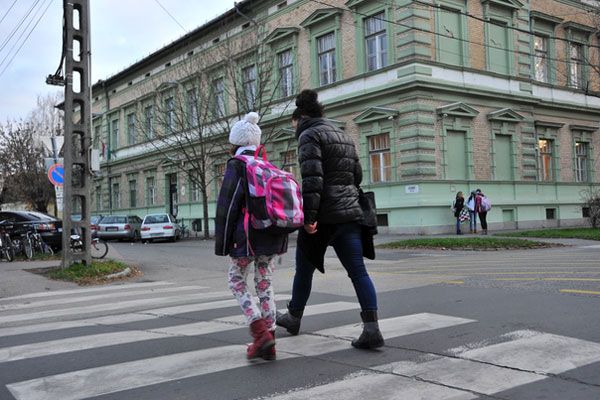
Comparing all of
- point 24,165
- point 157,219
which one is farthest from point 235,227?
point 24,165

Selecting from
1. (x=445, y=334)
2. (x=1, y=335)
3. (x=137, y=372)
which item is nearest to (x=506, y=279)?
(x=445, y=334)

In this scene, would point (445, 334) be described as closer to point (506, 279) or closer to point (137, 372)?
point (137, 372)

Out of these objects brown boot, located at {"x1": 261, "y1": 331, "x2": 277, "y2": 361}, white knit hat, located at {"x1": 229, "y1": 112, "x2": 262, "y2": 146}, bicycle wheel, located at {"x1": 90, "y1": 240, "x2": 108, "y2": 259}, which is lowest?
brown boot, located at {"x1": 261, "y1": 331, "x2": 277, "y2": 361}

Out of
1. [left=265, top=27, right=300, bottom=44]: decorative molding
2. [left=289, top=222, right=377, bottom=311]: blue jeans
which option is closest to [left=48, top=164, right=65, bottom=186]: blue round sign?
[left=289, top=222, right=377, bottom=311]: blue jeans

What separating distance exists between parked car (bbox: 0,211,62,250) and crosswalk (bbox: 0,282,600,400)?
1208 centimetres

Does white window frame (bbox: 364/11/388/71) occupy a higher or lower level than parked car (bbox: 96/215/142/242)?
higher

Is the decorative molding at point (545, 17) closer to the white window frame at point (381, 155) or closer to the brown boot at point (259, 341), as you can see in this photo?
the white window frame at point (381, 155)

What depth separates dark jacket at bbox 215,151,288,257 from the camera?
4.29 metres

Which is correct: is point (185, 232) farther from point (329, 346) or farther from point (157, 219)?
point (329, 346)

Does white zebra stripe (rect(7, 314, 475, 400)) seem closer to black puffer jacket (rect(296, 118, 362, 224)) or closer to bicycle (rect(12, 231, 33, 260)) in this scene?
black puffer jacket (rect(296, 118, 362, 224))

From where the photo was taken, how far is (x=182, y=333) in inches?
210

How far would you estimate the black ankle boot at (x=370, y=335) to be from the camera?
4438 mm

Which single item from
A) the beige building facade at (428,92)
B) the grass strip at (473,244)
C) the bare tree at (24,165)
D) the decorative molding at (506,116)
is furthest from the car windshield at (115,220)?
the decorative molding at (506,116)

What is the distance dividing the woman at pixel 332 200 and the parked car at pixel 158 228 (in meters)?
24.5
